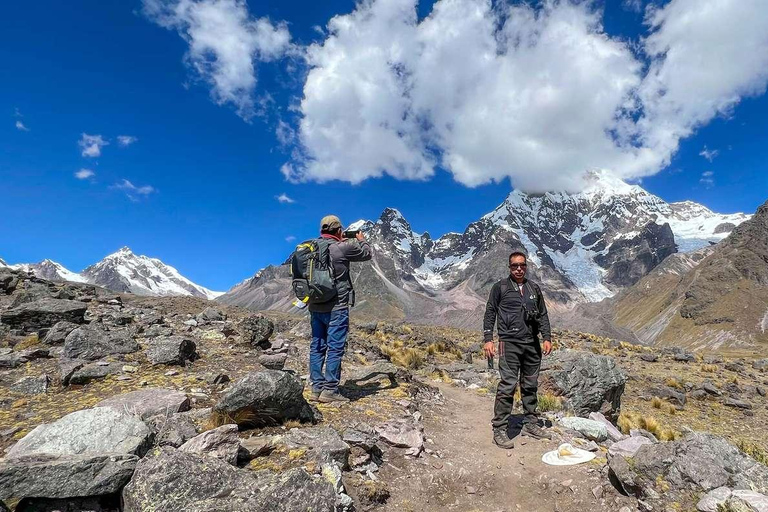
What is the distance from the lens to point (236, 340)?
12938 mm

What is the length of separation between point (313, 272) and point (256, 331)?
249 inches

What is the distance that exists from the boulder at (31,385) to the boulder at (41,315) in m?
5.18

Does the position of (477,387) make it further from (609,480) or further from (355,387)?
(609,480)

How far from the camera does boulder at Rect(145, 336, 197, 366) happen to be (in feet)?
30.7

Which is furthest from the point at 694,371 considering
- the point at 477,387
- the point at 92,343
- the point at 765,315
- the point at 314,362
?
the point at 765,315

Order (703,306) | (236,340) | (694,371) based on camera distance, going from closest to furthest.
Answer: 1. (236,340)
2. (694,371)
3. (703,306)

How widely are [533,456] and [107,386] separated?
7956 millimetres

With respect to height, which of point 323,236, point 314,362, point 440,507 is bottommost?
point 440,507

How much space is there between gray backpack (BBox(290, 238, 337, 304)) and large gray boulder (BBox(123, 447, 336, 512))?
4042 mm

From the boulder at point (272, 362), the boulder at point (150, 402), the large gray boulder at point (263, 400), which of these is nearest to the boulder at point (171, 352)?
the boulder at point (272, 362)

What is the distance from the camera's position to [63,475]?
11.9 feet

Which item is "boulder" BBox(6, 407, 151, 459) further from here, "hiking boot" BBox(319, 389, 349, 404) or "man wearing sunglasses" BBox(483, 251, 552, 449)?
"man wearing sunglasses" BBox(483, 251, 552, 449)

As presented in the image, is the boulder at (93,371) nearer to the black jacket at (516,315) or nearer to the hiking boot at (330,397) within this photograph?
the hiking boot at (330,397)

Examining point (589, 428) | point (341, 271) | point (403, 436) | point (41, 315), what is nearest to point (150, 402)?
point (341, 271)
